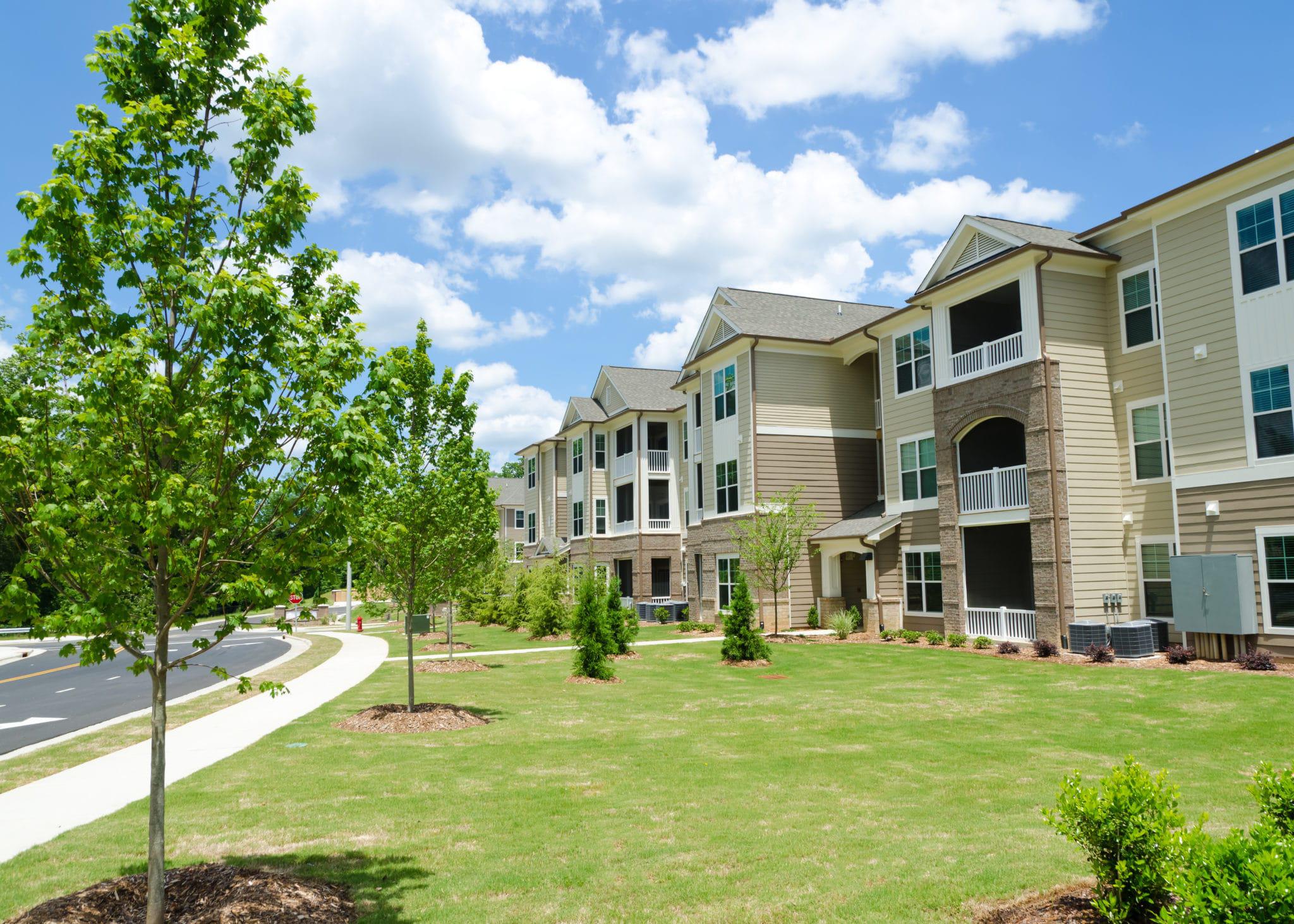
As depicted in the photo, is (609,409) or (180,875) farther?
(609,409)

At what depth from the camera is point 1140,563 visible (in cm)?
2177

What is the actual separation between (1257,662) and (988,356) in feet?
33.1

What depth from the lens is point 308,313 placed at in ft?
20.1

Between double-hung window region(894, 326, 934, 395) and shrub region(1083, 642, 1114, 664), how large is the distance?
384 inches

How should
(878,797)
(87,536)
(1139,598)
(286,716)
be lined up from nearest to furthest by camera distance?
(87,536), (878,797), (286,716), (1139,598)

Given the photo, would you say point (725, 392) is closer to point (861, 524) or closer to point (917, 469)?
point (861, 524)

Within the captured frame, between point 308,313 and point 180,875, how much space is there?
416 cm

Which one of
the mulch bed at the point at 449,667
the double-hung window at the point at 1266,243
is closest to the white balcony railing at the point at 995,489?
the double-hung window at the point at 1266,243

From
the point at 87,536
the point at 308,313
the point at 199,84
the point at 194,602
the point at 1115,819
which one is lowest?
the point at 1115,819

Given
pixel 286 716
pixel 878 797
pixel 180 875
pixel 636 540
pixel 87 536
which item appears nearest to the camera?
pixel 87 536

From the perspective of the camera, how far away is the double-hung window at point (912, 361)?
27359 millimetres

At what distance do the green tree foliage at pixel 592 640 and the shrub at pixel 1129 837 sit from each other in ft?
47.6

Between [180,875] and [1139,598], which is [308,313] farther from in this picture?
[1139,598]

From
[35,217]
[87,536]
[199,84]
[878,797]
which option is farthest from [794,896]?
[199,84]
